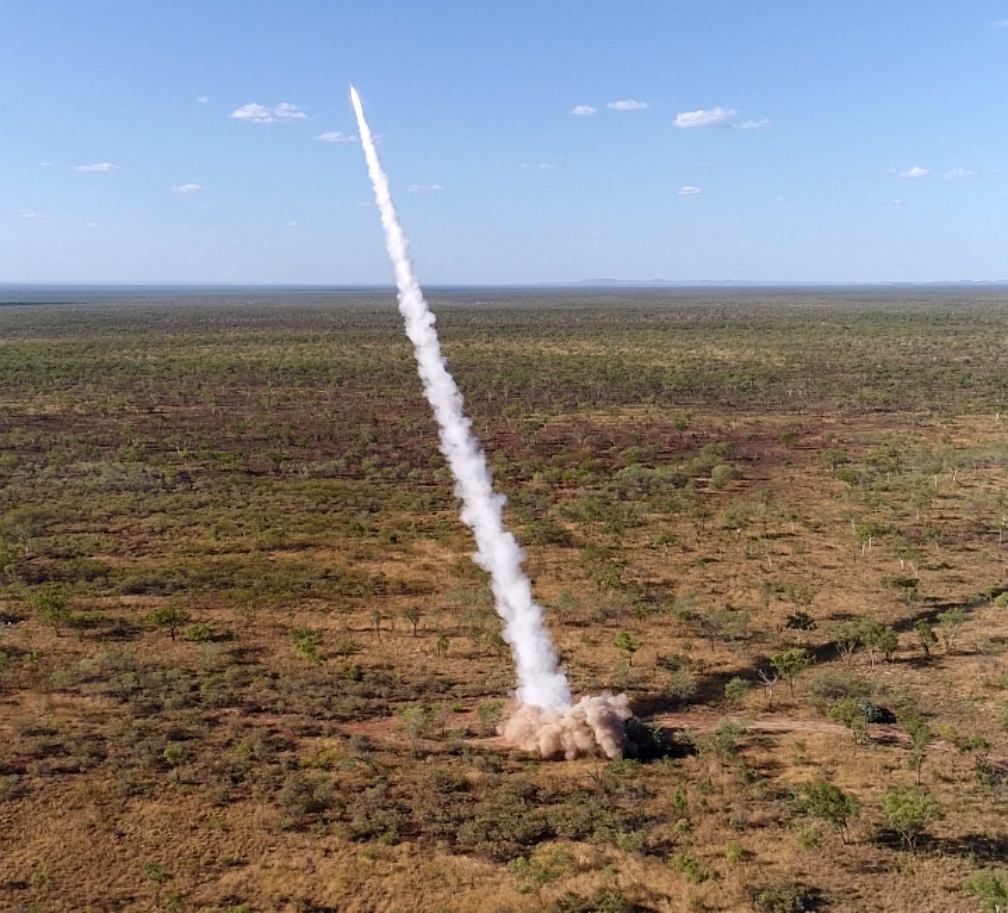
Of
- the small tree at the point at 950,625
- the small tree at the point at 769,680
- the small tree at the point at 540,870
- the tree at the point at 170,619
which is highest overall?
the tree at the point at 170,619

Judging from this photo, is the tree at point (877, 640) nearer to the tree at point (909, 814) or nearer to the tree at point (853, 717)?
the tree at point (853, 717)

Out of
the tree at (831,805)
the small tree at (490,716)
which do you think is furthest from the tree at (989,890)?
the small tree at (490,716)

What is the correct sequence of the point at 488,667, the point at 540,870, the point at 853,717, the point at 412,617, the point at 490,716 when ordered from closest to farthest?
the point at 540,870 → the point at 853,717 → the point at 490,716 → the point at 488,667 → the point at 412,617

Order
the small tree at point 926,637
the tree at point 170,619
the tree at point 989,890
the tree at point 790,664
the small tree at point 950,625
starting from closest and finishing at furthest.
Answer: the tree at point 989,890 < the tree at point 790,664 < the small tree at point 926,637 < the small tree at point 950,625 < the tree at point 170,619

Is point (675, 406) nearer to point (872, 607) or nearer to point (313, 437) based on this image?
point (313, 437)

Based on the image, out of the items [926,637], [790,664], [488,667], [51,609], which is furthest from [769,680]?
[51,609]

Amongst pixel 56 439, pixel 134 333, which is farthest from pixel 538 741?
pixel 134 333

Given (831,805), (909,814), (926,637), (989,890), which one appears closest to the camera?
(989,890)

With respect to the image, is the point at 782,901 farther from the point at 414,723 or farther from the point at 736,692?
the point at 414,723
